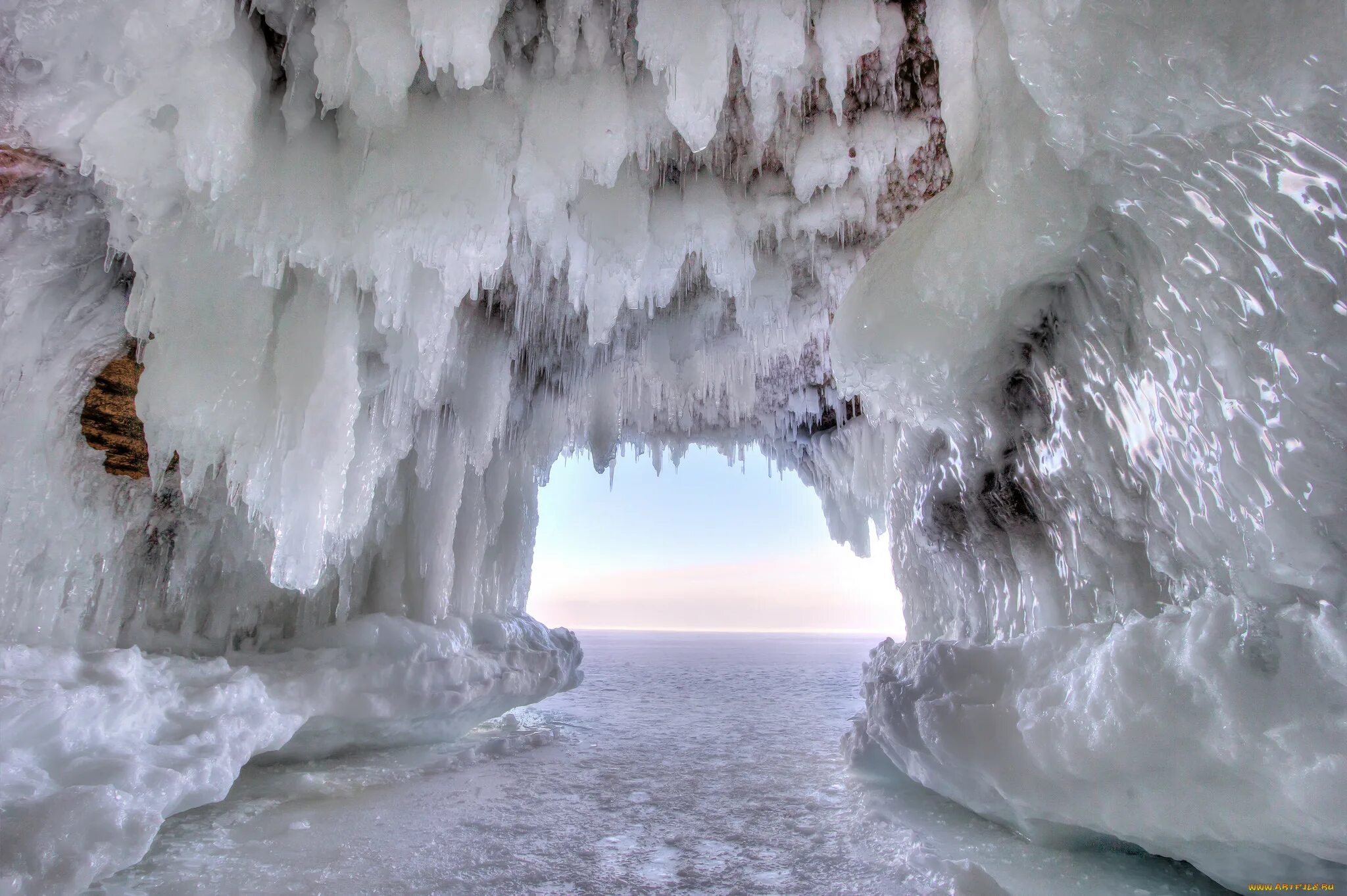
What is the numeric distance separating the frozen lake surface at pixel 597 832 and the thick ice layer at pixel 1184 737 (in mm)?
327

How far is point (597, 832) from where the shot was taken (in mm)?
3268

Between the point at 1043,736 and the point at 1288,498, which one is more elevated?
the point at 1288,498

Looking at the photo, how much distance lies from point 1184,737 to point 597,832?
8.00ft

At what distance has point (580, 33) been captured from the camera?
10.3 feet

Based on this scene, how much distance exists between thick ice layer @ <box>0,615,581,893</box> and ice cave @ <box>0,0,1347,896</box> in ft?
0.07

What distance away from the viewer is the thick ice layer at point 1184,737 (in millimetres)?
1806

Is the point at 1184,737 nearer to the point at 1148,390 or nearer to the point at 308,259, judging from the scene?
the point at 1148,390

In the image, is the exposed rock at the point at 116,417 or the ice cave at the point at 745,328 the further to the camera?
the exposed rock at the point at 116,417

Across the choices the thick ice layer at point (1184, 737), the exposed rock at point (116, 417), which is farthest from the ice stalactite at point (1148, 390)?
the exposed rock at point (116, 417)

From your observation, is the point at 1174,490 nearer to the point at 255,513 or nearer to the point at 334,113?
the point at 334,113

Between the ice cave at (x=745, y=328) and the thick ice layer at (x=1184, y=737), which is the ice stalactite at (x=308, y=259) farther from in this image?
the thick ice layer at (x=1184, y=737)

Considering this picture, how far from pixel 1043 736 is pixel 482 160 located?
11.8ft

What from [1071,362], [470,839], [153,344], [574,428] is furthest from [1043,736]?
[574,428]

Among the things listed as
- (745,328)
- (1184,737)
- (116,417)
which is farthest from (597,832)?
(745,328)
